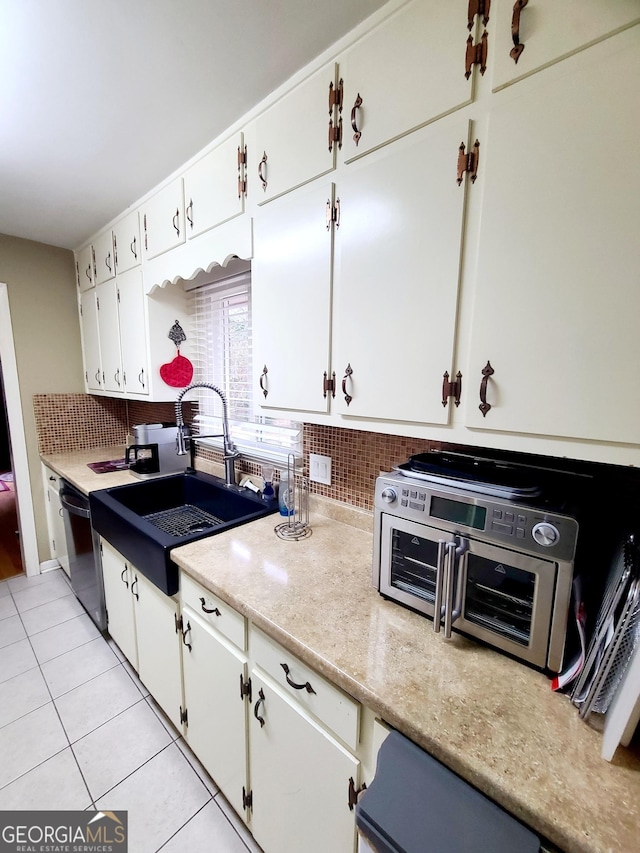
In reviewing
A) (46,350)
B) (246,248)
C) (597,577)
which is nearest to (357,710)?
(597,577)

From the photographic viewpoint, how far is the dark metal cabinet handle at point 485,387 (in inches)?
29.7

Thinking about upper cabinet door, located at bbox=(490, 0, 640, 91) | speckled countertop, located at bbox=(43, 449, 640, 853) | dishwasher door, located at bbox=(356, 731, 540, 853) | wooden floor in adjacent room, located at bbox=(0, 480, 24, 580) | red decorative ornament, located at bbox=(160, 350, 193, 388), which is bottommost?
wooden floor in adjacent room, located at bbox=(0, 480, 24, 580)

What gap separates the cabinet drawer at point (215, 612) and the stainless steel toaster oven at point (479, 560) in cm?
43

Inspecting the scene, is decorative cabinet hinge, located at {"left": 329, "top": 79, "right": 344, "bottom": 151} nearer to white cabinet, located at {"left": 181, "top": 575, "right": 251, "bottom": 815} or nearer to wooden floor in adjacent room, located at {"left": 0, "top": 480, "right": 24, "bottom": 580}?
white cabinet, located at {"left": 181, "top": 575, "right": 251, "bottom": 815}

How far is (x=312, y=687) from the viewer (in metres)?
0.78

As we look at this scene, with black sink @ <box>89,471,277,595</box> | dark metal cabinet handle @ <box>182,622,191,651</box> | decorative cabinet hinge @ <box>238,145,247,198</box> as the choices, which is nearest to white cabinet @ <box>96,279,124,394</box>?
black sink @ <box>89,471,277,595</box>

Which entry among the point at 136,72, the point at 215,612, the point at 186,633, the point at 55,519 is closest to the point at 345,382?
the point at 215,612

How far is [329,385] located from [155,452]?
1.47 m

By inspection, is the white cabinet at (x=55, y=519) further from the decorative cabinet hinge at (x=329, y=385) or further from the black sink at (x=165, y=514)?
the decorative cabinet hinge at (x=329, y=385)

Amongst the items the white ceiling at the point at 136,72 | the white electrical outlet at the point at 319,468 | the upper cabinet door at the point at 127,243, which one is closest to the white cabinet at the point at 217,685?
the white electrical outlet at the point at 319,468

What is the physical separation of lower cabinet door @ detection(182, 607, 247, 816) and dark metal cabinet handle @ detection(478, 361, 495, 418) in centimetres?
95

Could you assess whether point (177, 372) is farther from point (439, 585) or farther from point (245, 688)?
point (439, 585)

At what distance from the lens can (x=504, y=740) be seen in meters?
0.57

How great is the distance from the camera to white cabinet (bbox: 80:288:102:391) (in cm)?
238
